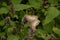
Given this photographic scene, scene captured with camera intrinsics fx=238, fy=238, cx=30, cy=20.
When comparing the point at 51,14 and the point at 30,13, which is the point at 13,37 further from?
the point at 51,14

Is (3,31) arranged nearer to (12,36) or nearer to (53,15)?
(12,36)

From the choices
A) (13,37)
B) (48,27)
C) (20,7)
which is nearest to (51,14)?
(48,27)

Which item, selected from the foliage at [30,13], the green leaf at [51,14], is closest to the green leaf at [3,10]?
the foliage at [30,13]

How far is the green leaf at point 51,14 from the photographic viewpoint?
79.0 inches

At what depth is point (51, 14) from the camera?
2.05m

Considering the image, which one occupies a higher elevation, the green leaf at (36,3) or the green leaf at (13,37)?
Answer: the green leaf at (36,3)

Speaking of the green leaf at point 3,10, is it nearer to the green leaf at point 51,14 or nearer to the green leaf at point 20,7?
the green leaf at point 20,7

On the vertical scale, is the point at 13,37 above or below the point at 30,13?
below

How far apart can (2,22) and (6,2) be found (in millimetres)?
224

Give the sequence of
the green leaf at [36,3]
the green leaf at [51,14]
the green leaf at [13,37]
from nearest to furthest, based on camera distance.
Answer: the green leaf at [13,37]
the green leaf at [51,14]
the green leaf at [36,3]

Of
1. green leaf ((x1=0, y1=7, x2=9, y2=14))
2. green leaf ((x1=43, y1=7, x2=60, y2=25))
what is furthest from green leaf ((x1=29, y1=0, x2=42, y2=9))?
green leaf ((x1=0, y1=7, x2=9, y2=14))

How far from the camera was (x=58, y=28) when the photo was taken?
6.93 ft

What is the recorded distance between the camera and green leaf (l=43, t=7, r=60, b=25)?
79.0 inches

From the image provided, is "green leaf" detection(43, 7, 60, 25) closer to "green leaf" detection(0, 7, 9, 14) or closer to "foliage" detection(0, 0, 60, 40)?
"foliage" detection(0, 0, 60, 40)
